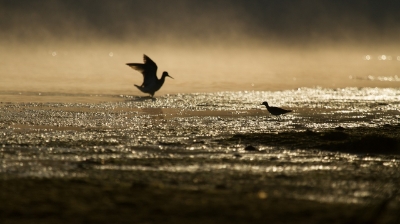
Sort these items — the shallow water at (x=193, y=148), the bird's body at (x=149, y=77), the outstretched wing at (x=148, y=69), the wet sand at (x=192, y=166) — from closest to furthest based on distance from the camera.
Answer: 1. the wet sand at (x=192, y=166)
2. the shallow water at (x=193, y=148)
3. the bird's body at (x=149, y=77)
4. the outstretched wing at (x=148, y=69)

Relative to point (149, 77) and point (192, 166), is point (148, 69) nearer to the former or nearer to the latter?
point (149, 77)

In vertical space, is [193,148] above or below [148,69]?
below

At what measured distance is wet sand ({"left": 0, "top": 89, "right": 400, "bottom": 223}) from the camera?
607 cm

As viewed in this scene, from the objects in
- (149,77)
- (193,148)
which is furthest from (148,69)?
(193,148)

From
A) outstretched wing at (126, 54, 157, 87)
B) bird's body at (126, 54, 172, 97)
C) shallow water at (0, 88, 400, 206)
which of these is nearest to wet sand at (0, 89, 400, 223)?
shallow water at (0, 88, 400, 206)

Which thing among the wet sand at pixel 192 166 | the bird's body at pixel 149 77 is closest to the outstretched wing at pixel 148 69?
the bird's body at pixel 149 77

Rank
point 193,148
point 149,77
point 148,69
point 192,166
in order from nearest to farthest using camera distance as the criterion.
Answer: point 192,166, point 193,148, point 149,77, point 148,69

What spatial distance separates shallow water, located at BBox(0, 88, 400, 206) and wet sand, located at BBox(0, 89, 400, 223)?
18mm

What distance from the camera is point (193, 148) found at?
32.7ft

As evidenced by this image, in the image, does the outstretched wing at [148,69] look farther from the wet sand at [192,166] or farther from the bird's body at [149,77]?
the wet sand at [192,166]

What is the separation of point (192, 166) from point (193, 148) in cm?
154

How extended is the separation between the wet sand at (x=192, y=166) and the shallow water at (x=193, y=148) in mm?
18

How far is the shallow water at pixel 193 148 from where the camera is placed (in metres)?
7.53

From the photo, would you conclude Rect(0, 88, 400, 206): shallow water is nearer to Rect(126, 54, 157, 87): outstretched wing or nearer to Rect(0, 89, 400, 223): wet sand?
Rect(0, 89, 400, 223): wet sand
